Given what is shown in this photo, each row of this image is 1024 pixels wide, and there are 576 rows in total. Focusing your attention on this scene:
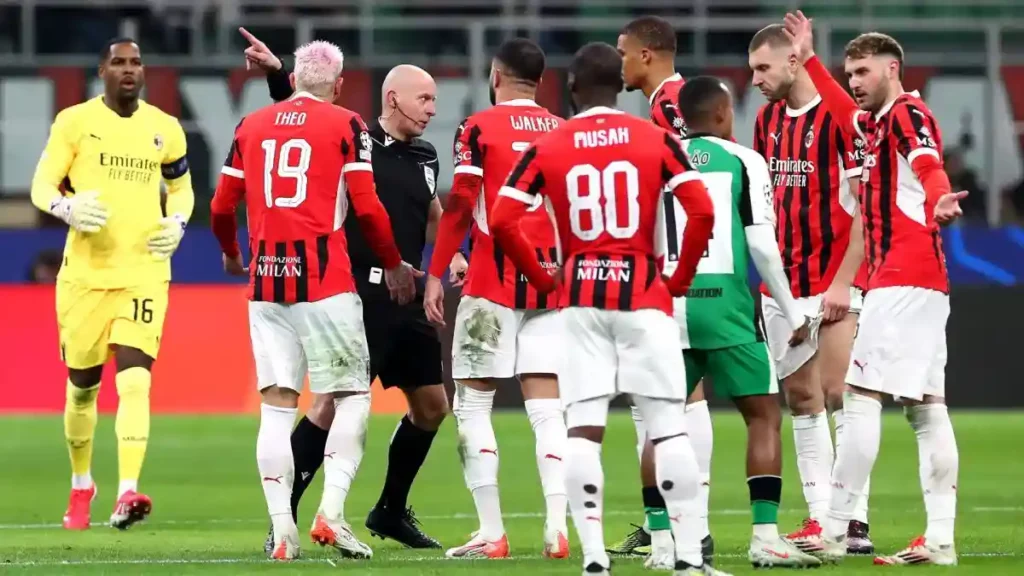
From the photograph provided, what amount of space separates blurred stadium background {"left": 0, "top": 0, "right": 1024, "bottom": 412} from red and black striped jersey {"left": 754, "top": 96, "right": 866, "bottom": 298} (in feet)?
34.7

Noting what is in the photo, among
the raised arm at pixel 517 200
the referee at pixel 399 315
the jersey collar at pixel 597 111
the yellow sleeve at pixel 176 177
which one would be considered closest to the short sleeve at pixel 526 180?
the raised arm at pixel 517 200

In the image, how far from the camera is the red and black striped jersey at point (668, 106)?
857cm

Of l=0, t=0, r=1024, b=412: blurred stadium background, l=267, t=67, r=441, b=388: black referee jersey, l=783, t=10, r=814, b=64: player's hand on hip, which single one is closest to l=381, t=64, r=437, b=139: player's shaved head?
l=267, t=67, r=441, b=388: black referee jersey

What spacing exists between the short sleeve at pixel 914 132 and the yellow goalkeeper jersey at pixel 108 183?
15.0ft

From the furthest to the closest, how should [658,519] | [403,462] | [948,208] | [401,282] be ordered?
[403,462] → [401,282] → [658,519] → [948,208]

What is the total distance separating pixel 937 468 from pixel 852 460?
0.38 m

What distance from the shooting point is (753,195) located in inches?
304

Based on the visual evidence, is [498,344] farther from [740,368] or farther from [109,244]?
[109,244]

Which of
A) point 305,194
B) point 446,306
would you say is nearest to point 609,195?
point 305,194

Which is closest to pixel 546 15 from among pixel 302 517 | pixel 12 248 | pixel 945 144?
pixel 945 144

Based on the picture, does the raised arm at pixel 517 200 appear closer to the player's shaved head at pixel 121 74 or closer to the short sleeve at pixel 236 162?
the short sleeve at pixel 236 162

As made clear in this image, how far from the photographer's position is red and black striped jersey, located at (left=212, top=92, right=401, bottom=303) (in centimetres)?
834

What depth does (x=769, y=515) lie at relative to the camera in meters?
7.75

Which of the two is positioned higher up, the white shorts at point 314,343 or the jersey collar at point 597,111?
the jersey collar at point 597,111
